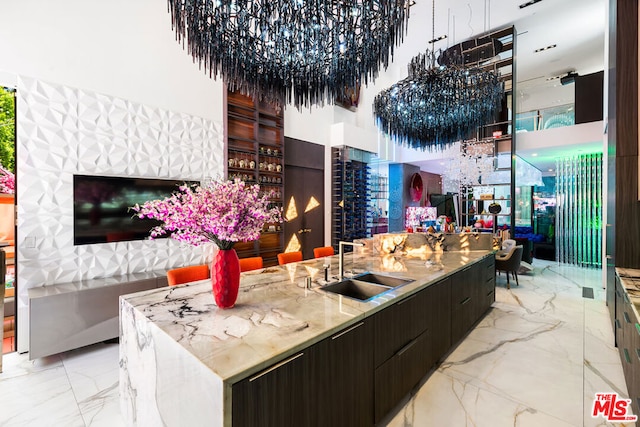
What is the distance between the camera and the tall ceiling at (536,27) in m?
5.55

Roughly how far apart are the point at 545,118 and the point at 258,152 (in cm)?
666

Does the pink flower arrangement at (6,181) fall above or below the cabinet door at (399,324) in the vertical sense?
above

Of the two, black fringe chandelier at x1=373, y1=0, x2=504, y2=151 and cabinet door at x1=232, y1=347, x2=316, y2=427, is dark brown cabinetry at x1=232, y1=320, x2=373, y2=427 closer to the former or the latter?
cabinet door at x1=232, y1=347, x2=316, y2=427

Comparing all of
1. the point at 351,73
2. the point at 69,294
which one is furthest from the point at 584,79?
the point at 69,294

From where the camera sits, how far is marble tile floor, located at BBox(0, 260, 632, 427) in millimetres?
2102

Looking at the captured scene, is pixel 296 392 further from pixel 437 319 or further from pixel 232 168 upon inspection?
pixel 232 168

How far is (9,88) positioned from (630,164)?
263 inches

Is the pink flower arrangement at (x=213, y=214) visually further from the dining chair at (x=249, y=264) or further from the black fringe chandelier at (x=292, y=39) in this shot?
→ the dining chair at (x=249, y=264)

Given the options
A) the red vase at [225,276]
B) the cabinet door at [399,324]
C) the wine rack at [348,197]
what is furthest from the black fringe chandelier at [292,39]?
the wine rack at [348,197]

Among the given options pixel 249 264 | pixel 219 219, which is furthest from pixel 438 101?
pixel 219 219

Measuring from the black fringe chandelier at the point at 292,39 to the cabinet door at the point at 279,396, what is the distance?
1.94 meters

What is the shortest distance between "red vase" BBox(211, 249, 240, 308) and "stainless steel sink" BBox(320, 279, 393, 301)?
0.75m

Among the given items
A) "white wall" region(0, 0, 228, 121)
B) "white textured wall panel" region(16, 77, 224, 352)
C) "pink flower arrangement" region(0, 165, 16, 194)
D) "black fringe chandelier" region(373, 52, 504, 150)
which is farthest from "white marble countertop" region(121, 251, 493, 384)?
"pink flower arrangement" region(0, 165, 16, 194)

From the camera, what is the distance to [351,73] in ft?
7.82
